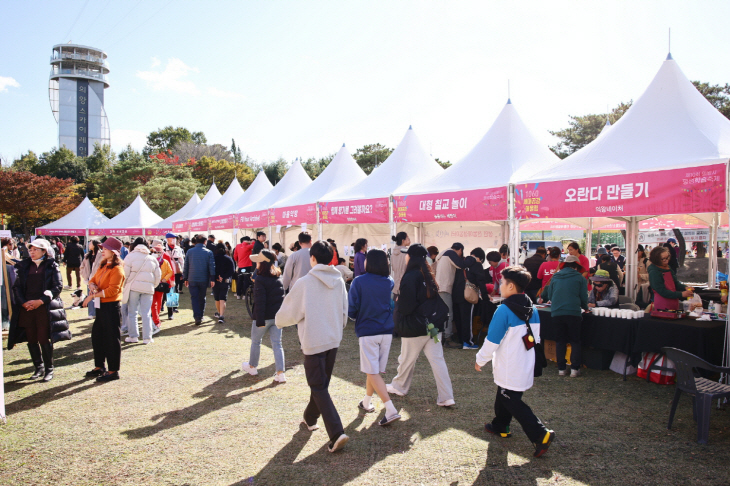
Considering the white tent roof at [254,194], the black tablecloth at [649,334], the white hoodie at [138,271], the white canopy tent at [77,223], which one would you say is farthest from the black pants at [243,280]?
the white canopy tent at [77,223]

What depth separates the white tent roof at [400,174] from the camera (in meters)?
11.0

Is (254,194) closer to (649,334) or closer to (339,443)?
(649,334)

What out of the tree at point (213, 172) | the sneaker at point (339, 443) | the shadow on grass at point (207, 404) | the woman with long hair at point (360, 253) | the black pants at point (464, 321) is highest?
the tree at point (213, 172)

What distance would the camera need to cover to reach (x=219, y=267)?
9.04 m

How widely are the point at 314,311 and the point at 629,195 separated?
5.25 metres

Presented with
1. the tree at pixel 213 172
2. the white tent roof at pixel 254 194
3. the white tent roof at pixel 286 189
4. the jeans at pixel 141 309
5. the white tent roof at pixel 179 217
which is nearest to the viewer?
the jeans at pixel 141 309

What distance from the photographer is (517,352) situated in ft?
10.9

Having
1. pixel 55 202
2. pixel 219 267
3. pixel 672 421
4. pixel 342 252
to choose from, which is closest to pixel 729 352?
pixel 672 421

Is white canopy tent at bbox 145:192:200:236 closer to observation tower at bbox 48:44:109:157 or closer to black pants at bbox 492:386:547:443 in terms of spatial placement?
black pants at bbox 492:386:547:443

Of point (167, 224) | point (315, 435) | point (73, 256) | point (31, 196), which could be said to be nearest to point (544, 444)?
point (315, 435)

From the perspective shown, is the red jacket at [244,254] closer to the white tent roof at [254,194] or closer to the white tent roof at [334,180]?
the white tent roof at [334,180]

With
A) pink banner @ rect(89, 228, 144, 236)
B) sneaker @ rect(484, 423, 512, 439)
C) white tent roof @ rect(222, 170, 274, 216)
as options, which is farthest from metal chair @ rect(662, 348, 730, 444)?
pink banner @ rect(89, 228, 144, 236)

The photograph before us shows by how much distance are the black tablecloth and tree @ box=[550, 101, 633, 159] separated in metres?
26.7

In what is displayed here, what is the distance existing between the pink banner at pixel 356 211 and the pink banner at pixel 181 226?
12154 millimetres
